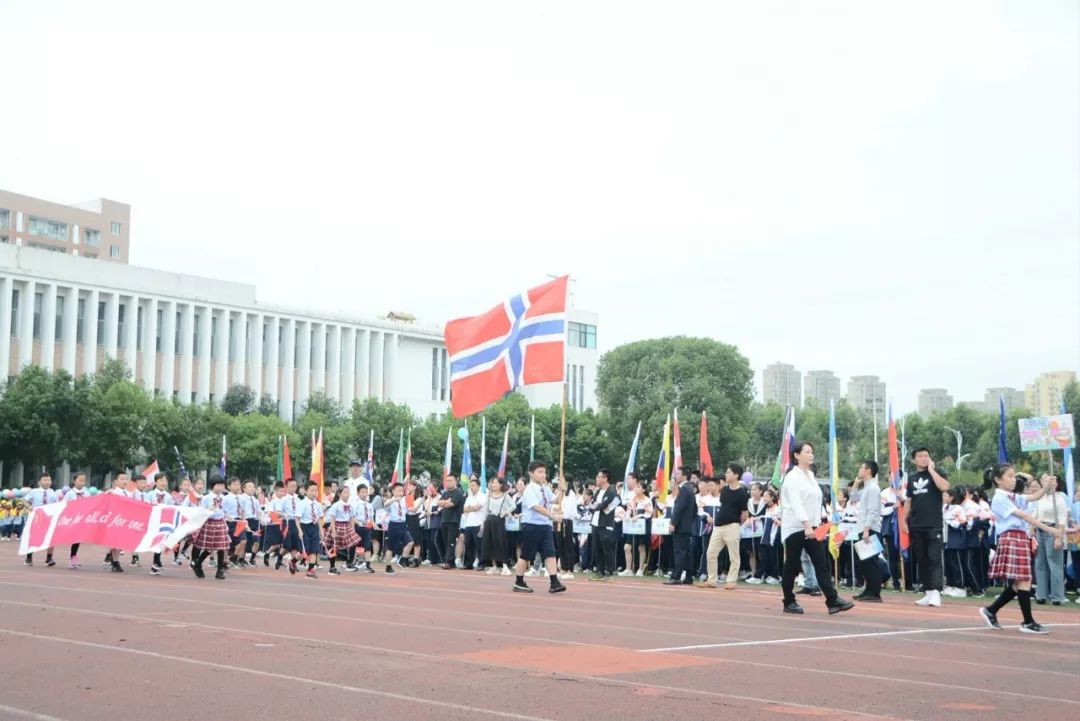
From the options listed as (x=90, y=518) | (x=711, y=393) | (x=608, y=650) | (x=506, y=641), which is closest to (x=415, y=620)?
(x=506, y=641)

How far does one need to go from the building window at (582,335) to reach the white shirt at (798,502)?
289ft

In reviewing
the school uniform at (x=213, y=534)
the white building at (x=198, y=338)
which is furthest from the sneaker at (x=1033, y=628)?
the white building at (x=198, y=338)

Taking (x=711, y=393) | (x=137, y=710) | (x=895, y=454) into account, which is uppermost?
(x=711, y=393)

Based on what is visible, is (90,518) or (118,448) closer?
(90,518)

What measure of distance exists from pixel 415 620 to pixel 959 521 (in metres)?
11.1

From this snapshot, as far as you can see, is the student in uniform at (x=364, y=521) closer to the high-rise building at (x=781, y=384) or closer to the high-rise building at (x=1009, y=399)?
the high-rise building at (x=1009, y=399)

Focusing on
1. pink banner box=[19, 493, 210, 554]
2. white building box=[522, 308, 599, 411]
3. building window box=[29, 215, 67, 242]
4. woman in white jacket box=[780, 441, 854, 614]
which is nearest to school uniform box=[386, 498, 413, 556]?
pink banner box=[19, 493, 210, 554]

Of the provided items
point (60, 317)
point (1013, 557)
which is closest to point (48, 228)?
point (60, 317)

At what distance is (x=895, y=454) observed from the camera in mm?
24328

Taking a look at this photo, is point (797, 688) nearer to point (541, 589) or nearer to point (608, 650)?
point (608, 650)

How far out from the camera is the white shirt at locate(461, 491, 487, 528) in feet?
85.5

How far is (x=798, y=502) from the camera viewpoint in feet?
48.3

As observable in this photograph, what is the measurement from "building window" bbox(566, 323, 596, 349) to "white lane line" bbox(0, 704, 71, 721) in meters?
95.5

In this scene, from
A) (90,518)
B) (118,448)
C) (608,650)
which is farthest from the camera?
(118,448)
